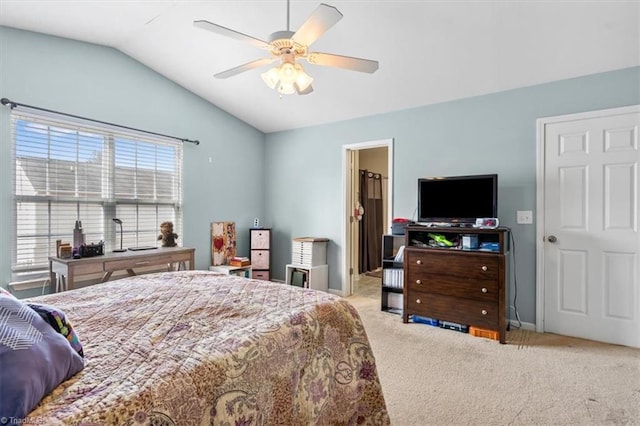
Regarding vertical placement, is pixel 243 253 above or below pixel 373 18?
below

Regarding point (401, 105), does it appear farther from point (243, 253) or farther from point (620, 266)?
point (243, 253)

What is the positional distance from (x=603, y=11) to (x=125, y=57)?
172 inches

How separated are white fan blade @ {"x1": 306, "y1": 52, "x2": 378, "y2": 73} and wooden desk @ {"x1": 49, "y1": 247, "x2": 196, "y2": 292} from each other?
2473 millimetres

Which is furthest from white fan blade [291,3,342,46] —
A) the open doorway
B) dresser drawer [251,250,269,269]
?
dresser drawer [251,250,269,269]

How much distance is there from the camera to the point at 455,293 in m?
3.12

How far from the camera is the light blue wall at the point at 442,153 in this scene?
3078mm

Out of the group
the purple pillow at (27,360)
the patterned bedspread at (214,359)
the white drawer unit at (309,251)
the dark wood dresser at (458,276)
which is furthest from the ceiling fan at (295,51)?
the white drawer unit at (309,251)

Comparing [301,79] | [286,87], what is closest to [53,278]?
[286,87]

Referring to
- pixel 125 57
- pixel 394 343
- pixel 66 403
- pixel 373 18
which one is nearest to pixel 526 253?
pixel 394 343

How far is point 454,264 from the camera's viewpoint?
3.12 meters

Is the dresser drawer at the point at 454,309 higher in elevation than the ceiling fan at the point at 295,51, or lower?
lower

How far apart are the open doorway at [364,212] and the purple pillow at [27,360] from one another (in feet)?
11.7

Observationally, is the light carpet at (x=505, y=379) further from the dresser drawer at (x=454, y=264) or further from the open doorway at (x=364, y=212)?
the open doorway at (x=364, y=212)

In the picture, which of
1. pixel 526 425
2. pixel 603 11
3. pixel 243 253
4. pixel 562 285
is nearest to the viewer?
pixel 526 425
